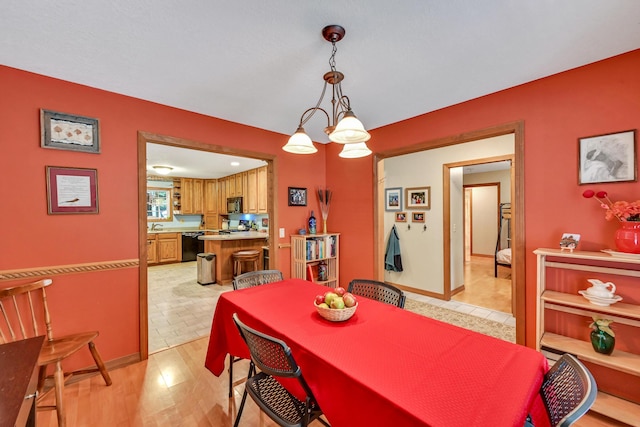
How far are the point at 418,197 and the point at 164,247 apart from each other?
6.24 meters

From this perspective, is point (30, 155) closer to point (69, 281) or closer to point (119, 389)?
point (69, 281)

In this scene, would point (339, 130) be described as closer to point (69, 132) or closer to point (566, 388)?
point (566, 388)

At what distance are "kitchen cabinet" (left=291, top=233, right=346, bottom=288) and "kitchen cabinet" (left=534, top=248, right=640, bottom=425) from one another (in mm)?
2282

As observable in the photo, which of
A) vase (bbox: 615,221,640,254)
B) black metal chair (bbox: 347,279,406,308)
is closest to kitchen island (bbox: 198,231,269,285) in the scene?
black metal chair (bbox: 347,279,406,308)

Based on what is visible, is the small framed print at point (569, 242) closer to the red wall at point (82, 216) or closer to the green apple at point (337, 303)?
the green apple at point (337, 303)

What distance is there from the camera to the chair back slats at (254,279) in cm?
229

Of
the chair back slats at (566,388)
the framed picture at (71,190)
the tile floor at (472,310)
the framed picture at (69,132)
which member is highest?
the framed picture at (69,132)

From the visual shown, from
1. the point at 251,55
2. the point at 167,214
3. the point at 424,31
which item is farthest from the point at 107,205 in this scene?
the point at 167,214

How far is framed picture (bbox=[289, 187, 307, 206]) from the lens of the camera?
11.9ft

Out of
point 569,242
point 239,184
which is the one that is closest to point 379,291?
point 569,242

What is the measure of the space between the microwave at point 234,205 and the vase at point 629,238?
20.6 ft

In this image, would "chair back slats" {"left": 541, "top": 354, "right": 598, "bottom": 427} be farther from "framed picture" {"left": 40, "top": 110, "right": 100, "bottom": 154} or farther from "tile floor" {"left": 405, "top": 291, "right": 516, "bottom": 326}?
"framed picture" {"left": 40, "top": 110, "right": 100, "bottom": 154}

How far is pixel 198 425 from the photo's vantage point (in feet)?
5.72

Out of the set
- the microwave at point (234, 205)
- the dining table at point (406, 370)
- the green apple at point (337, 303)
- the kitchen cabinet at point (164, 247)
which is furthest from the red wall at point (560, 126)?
the kitchen cabinet at point (164, 247)
